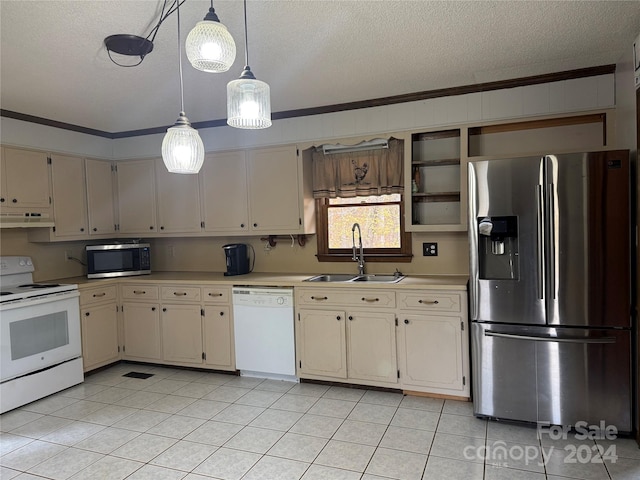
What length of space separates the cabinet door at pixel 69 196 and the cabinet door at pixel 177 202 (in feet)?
2.38

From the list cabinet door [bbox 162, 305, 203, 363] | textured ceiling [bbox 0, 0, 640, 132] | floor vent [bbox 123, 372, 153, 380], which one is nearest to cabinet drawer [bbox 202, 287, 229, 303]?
cabinet door [bbox 162, 305, 203, 363]

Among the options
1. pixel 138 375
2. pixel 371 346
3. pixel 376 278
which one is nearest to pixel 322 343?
pixel 371 346

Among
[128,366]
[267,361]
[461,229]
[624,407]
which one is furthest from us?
[128,366]

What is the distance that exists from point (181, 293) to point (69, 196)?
1488 mm

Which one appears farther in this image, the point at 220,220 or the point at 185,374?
the point at 220,220

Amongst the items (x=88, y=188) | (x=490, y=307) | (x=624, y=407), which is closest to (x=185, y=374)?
(x=88, y=188)

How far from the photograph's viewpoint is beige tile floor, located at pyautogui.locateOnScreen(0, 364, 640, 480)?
232cm

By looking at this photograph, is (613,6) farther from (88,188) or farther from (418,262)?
(88,188)

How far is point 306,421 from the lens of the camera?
2924 mm

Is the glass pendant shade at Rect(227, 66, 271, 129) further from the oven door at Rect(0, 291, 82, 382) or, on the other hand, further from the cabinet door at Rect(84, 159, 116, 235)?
the cabinet door at Rect(84, 159, 116, 235)

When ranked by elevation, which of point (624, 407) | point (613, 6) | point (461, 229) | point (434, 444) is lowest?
point (434, 444)

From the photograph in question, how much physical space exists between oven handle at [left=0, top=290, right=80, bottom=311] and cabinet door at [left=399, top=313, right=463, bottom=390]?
285cm

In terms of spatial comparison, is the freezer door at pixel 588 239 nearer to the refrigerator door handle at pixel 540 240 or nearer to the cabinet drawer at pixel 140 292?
the refrigerator door handle at pixel 540 240

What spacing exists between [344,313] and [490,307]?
3.71ft
